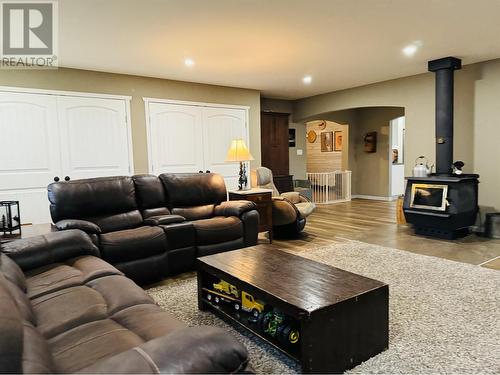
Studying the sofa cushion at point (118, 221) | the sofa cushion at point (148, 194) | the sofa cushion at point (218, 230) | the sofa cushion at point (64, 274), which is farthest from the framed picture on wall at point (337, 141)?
the sofa cushion at point (64, 274)

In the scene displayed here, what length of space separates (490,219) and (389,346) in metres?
3.69

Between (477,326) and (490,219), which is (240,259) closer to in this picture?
(477,326)

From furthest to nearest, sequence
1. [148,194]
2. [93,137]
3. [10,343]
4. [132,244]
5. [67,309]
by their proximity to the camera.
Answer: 1. [93,137]
2. [148,194]
3. [132,244]
4. [67,309]
5. [10,343]

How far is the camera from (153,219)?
343 centimetres

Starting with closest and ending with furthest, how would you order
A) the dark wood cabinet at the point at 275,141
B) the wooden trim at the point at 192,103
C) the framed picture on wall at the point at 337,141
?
1. the wooden trim at the point at 192,103
2. the dark wood cabinet at the point at 275,141
3. the framed picture on wall at the point at 337,141

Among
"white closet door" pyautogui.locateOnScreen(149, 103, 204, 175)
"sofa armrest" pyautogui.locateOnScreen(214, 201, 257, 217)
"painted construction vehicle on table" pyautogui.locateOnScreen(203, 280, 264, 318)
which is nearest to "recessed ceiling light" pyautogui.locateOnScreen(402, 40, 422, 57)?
"sofa armrest" pyautogui.locateOnScreen(214, 201, 257, 217)

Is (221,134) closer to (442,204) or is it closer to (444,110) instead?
(444,110)

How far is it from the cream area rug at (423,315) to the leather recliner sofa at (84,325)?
0.73m

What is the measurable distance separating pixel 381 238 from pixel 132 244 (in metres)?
3.36

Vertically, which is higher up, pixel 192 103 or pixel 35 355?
pixel 192 103

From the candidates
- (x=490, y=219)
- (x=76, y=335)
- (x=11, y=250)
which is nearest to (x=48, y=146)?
(x=11, y=250)

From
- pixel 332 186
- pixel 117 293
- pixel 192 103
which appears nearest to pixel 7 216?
pixel 117 293

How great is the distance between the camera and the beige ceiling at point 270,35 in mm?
2920

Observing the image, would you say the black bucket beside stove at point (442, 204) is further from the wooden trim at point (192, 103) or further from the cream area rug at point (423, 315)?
the wooden trim at point (192, 103)
